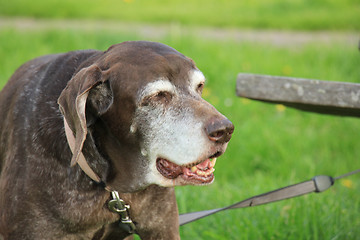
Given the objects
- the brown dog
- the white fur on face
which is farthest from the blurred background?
the white fur on face

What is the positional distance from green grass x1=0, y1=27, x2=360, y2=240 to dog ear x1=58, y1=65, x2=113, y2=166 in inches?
53.6

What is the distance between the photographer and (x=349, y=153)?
521 centimetres

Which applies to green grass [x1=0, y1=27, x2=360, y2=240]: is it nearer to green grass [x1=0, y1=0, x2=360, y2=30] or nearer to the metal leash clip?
the metal leash clip

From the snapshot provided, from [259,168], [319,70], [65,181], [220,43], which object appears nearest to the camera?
[65,181]

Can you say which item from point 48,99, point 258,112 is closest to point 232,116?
point 258,112

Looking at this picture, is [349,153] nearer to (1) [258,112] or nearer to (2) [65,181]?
(1) [258,112]

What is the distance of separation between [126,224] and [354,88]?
4.69ft

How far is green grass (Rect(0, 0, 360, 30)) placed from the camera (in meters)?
9.34

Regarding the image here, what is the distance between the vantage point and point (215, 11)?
1023 centimetres

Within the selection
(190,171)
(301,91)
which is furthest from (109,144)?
(301,91)

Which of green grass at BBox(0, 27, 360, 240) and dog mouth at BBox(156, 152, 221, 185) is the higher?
dog mouth at BBox(156, 152, 221, 185)

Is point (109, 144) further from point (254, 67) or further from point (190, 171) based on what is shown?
point (254, 67)

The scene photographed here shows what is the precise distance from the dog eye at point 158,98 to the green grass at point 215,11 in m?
6.78

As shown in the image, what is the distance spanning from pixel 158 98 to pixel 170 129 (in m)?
0.16
